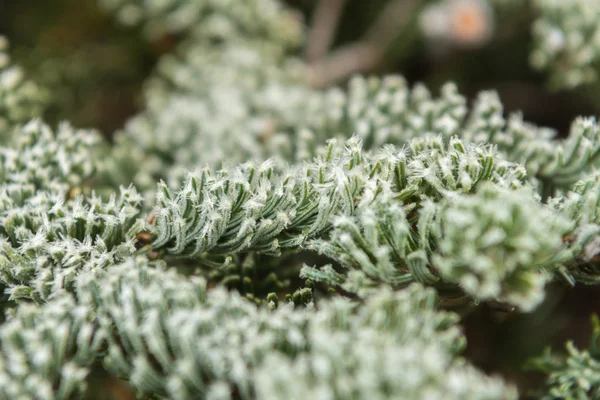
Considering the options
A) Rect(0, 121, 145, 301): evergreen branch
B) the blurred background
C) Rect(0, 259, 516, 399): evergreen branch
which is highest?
the blurred background

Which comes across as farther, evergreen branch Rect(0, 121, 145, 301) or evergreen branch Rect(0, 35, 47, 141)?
evergreen branch Rect(0, 35, 47, 141)

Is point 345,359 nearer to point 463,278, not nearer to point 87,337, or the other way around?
point 463,278

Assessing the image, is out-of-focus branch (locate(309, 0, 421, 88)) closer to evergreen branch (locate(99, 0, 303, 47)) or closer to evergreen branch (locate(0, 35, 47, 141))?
evergreen branch (locate(99, 0, 303, 47))

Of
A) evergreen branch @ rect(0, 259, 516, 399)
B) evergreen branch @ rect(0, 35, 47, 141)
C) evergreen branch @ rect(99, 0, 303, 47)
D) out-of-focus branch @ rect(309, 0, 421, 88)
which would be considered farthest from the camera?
out-of-focus branch @ rect(309, 0, 421, 88)

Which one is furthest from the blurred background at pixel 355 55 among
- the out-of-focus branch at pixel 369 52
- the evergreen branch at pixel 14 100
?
the evergreen branch at pixel 14 100

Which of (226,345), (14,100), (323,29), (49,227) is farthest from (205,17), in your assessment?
(226,345)

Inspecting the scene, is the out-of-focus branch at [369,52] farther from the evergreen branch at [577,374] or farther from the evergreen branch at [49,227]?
the evergreen branch at [577,374]

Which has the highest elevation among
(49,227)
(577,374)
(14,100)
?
(14,100)

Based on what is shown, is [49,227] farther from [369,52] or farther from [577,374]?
[369,52]

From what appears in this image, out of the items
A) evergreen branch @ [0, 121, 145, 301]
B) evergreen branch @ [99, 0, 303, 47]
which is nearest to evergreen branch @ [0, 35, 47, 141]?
evergreen branch @ [0, 121, 145, 301]
